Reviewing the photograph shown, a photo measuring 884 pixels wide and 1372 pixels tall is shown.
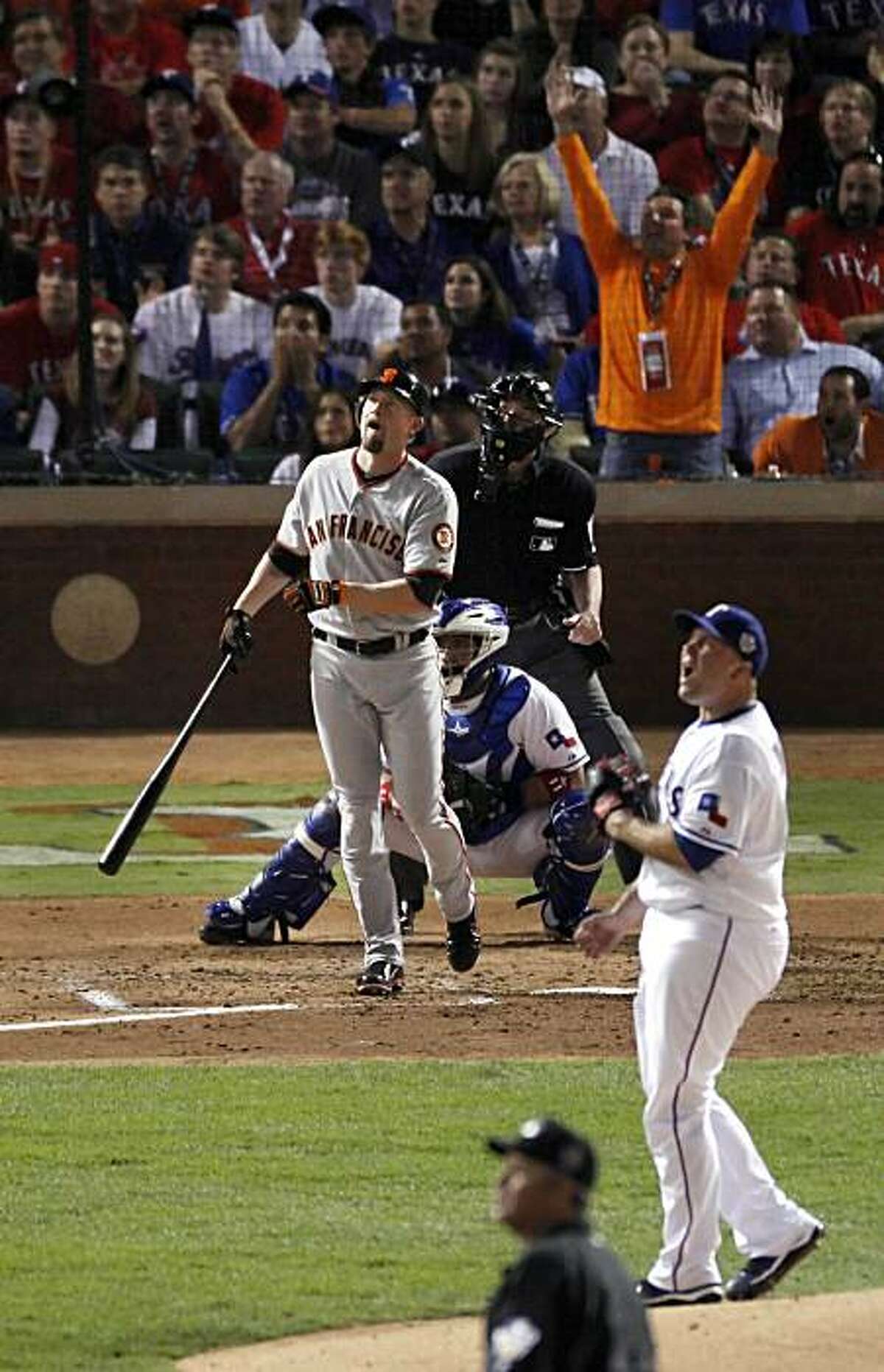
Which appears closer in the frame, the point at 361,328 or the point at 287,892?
the point at 287,892

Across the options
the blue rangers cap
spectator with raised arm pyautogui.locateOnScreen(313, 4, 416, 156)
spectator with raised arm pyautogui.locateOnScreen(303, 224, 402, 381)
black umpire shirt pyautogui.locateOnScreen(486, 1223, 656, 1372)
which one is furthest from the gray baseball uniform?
spectator with raised arm pyautogui.locateOnScreen(313, 4, 416, 156)

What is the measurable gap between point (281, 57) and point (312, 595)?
8.98 m

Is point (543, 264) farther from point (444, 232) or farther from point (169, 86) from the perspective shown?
point (169, 86)

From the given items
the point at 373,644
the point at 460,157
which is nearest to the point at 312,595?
the point at 373,644

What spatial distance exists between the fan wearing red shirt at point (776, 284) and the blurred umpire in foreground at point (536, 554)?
508 cm

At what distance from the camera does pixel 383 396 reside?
9.66m

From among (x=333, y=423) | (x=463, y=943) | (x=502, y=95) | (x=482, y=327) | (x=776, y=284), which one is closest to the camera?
(x=463, y=943)

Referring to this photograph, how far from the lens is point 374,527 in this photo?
975 centimetres

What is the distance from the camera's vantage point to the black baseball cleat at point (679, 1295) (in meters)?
6.35

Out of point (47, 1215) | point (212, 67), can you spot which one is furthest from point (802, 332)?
point (47, 1215)

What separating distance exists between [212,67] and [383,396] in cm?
858

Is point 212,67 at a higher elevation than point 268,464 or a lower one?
higher

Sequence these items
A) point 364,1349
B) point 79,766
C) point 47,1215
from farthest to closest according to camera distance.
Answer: point 79,766, point 47,1215, point 364,1349

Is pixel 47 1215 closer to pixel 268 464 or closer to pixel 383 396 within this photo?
pixel 383 396
